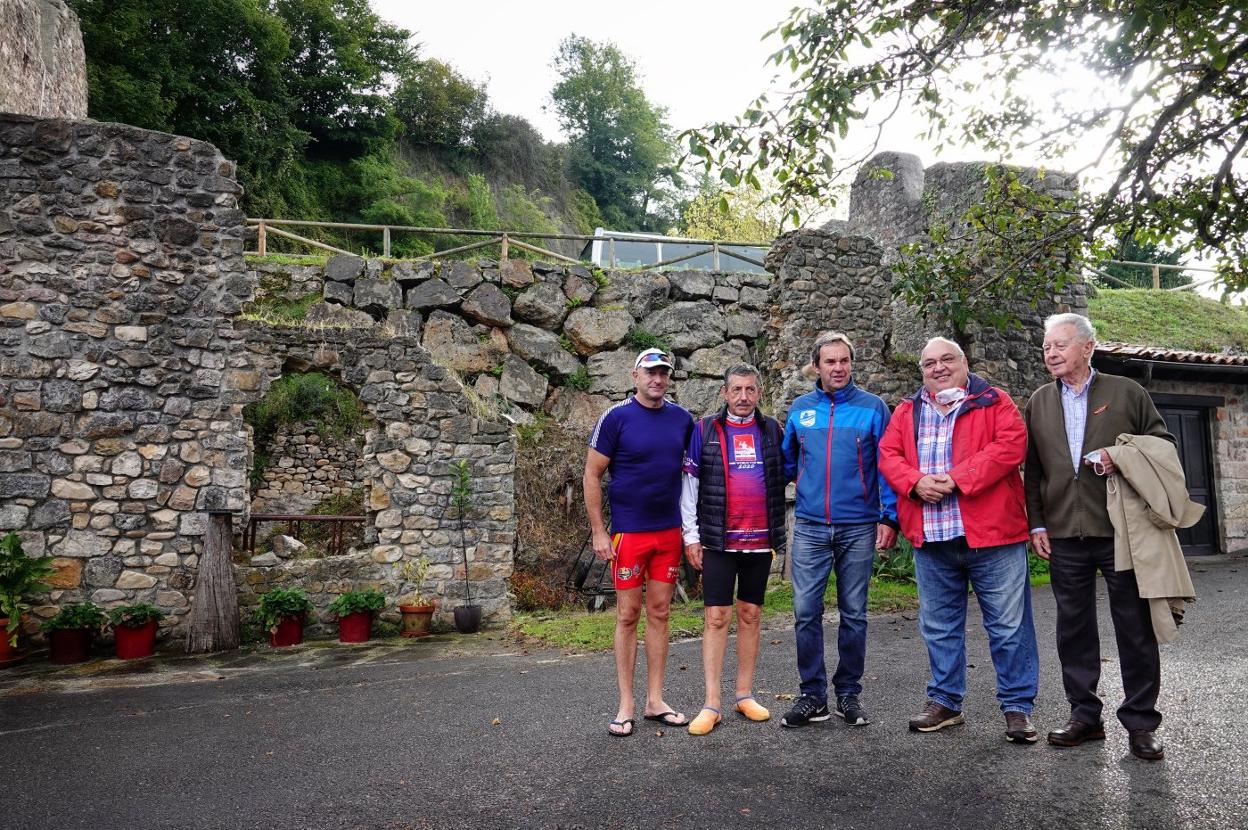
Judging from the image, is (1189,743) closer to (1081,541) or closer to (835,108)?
(1081,541)

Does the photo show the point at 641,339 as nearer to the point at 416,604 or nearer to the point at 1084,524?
the point at 416,604

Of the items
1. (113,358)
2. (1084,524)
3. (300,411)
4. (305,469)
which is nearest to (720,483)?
(1084,524)

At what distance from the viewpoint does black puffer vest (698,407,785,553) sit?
416 centimetres

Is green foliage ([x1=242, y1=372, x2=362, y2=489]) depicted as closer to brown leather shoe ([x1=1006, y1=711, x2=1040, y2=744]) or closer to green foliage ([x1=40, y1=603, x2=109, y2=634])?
green foliage ([x1=40, y1=603, x2=109, y2=634])

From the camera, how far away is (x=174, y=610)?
7594 mm

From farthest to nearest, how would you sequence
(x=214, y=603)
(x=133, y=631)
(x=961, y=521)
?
(x=214, y=603) < (x=133, y=631) < (x=961, y=521)

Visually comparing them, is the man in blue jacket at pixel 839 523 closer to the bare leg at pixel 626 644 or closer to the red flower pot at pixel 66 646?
the bare leg at pixel 626 644

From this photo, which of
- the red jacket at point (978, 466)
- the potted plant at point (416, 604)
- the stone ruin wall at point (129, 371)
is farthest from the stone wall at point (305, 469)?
the red jacket at point (978, 466)

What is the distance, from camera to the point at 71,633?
6996 millimetres

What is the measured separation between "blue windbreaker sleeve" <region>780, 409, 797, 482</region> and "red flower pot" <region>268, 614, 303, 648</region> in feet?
17.4

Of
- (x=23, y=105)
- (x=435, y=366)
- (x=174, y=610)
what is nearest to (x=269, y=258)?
(x=23, y=105)

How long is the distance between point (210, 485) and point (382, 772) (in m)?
5.08

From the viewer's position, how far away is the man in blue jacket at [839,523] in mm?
4133

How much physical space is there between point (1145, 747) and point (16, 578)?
27.2 ft
